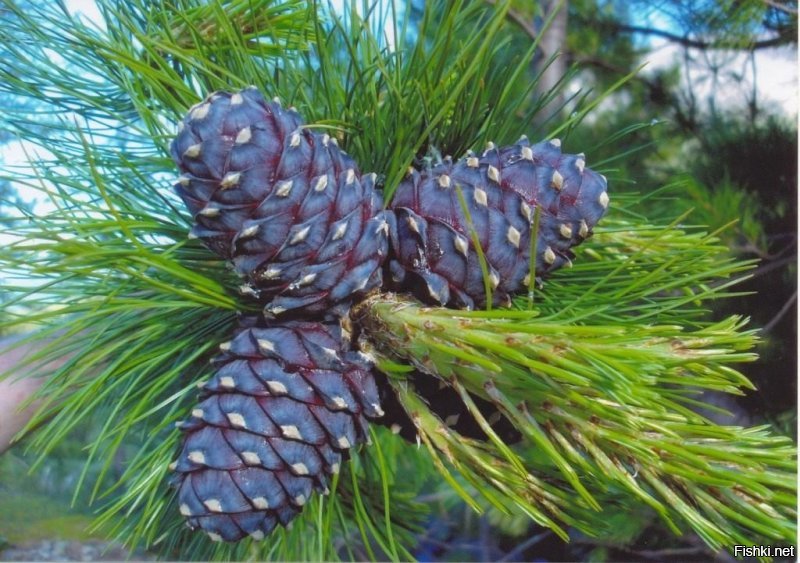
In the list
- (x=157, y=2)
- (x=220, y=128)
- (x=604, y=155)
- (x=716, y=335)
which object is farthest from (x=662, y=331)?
(x=604, y=155)

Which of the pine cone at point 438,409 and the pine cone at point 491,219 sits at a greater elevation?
the pine cone at point 491,219

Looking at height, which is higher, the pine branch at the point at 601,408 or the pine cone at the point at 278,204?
the pine cone at the point at 278,204

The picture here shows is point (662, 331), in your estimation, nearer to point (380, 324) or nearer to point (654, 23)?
point (380, 324)

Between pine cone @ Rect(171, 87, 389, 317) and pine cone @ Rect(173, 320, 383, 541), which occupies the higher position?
pine cone @ Rect(171, 87, 389, 317)
